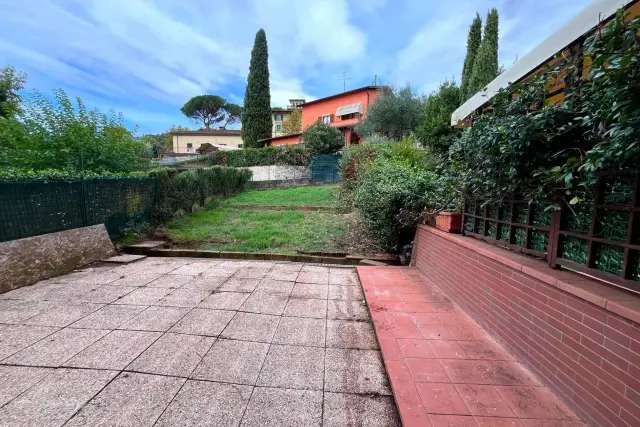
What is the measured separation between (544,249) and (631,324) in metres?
1.05

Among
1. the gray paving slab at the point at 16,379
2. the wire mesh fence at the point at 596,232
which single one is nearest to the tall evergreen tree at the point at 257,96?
the gray paving slab at the point at 16,379

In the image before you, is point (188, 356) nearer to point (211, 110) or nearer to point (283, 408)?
point (283, 408)

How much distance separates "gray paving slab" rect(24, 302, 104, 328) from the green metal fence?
1668mm

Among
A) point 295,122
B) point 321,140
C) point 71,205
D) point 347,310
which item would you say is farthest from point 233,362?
point 295,122

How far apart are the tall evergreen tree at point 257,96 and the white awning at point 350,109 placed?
259 inches

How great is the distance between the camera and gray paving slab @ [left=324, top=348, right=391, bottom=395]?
6.48 feet

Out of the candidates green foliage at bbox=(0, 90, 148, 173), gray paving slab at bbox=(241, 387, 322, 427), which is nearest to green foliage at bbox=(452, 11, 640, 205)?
gray paving slab at bbox=(241, 387, 322, 427)

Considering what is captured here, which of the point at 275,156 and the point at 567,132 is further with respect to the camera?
the point at 275,156

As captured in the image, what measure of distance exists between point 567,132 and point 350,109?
25.7m

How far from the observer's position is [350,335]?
8.93 ft

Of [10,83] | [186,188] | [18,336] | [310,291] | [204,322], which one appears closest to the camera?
[18,336]

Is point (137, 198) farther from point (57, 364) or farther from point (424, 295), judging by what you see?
point (424, 295)

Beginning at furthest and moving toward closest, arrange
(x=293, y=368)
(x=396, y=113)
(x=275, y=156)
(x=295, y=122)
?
(x=295, y=122) → (x=275, y=156) → (x=396, y=113) → (x=293, y=368)

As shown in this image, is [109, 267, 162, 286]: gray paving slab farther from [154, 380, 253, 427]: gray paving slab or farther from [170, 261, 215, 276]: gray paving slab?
[154, 380, 253, 427]: gray paving slab
